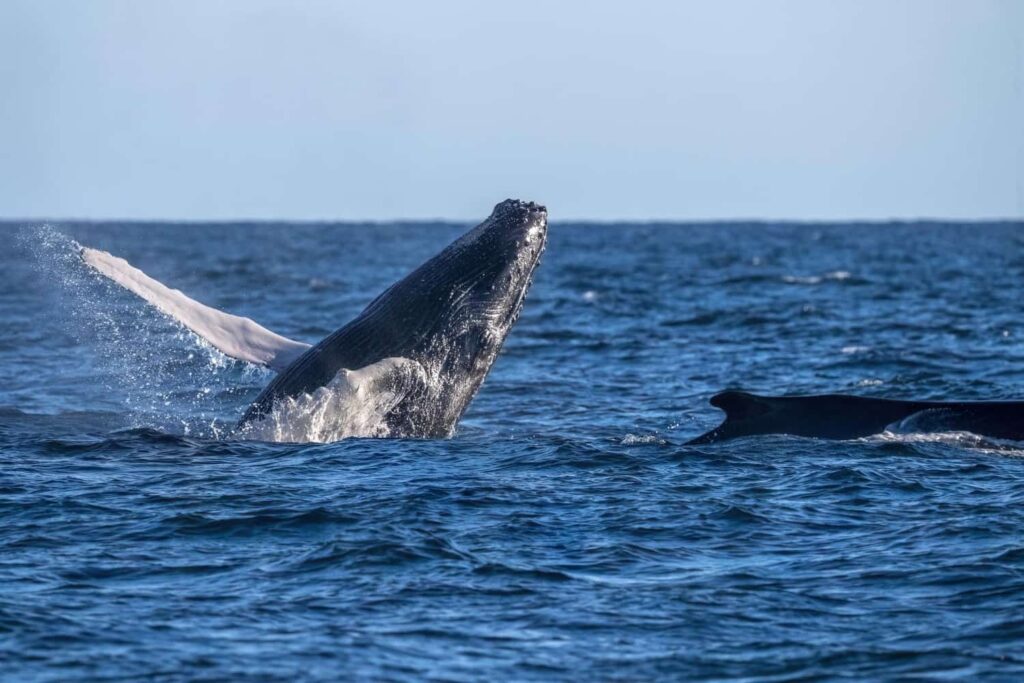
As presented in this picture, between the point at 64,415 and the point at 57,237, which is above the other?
the point at 57,237

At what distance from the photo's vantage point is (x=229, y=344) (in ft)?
→ 48.5

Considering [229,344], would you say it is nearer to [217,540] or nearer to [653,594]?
[217,540]

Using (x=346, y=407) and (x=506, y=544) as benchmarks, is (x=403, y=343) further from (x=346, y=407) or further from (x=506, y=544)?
(x=506, y=544)

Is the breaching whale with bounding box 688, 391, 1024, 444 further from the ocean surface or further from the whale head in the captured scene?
the whale head

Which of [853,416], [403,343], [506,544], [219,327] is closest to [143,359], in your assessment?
[219,327]

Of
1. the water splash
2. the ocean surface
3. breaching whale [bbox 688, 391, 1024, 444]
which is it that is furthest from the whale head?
breaching whale [bbox 688, 391, 1024, 444]

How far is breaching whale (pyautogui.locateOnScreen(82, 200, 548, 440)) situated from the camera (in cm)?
1425

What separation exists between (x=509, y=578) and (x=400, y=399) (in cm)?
500

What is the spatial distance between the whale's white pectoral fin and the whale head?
1.05 ft

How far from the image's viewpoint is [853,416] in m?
14.5

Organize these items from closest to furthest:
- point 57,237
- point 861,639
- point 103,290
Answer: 1. point 861,639
2. point 57,237
3. point 103,290

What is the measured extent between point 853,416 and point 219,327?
248 inches

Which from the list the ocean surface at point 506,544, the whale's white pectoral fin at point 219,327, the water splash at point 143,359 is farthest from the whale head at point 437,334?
the water splash at point 143,359

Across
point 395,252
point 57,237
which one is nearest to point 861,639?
point 57,237
